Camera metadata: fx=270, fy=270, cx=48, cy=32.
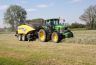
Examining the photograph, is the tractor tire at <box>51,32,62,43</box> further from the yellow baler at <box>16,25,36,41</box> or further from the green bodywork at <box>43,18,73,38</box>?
the yellow baler at <box>16,25,36,41</box>

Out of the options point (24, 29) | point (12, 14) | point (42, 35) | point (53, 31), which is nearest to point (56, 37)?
point (53, 31)

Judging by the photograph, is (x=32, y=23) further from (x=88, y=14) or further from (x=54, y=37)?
(x=88, y=14)

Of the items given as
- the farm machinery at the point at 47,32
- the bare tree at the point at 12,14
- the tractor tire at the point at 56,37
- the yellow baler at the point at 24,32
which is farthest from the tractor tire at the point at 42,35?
the bare tree at the point at 12,14

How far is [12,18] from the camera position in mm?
98250

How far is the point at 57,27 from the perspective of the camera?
83.1ft

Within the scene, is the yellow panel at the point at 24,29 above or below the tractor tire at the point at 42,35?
above

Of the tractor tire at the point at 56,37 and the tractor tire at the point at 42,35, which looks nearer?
the tractor tire at the point at 56,37

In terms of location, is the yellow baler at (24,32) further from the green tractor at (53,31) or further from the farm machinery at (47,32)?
the green tractor at (53,31)

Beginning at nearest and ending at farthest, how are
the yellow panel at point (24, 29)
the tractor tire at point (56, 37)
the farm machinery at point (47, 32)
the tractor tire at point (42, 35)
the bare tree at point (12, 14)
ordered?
the tractor tire at point (56, 37)
the farm machinery at point (47, 32)
the tractor tire at point (42, 35)
the yellow panel at point (24, 29)
the bare tree at point (12, 14)

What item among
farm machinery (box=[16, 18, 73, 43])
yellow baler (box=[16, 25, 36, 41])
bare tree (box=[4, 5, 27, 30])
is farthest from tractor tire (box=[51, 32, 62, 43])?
bare tree (box=[4, 5, 27, 30])

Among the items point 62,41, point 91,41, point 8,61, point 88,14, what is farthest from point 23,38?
point 88,14

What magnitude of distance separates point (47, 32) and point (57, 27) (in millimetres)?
1206

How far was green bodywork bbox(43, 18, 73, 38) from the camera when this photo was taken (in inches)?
971

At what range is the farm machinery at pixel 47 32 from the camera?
24594mm
